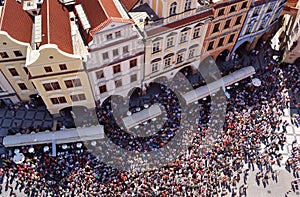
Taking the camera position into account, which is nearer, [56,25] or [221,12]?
[56,25]

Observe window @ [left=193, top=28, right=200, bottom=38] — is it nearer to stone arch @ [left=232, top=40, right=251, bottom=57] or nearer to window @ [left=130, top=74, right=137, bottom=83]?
window @ [left=130, top=74, right=137, bottom=83]

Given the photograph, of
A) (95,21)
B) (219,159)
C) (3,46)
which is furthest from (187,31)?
(3,46)

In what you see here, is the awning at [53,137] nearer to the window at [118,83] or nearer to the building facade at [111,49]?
the building facade at [111,49]

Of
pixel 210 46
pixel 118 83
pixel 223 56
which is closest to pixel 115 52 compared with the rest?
pixel 118 83

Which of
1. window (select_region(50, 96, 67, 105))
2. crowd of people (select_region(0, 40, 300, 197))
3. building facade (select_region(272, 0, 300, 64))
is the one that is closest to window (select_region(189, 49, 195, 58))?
crowd of people (select_region(0, 40, 300, 197))

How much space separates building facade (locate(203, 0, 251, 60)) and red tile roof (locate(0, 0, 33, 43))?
23.0m

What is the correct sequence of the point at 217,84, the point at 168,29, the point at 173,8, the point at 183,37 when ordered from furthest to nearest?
the point at 217,84 < the point at 183,37 < the point at 168,29 < the point at 173,8

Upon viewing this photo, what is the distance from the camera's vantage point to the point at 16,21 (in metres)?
36.2

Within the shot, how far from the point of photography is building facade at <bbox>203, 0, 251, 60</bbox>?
38.2 metres

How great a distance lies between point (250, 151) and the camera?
40531 mm

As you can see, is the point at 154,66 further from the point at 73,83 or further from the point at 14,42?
the point at 14,42

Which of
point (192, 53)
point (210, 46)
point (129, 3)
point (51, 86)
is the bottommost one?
point (51, 86)

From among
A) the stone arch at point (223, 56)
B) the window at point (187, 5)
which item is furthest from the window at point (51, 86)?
the stone arch at point (223, 56)

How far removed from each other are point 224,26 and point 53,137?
27.4 metres
